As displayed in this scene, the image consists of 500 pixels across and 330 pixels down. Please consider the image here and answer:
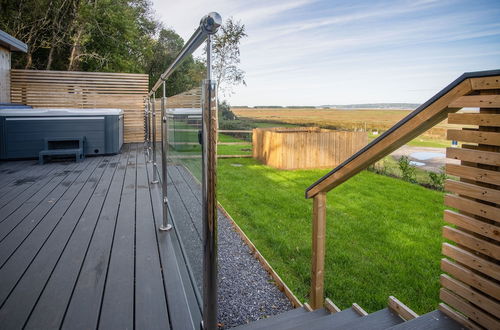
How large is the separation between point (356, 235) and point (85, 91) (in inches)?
320

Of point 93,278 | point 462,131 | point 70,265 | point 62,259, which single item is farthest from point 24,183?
point 462,131

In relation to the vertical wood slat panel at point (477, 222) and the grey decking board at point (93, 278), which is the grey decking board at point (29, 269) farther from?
the vertical wood slat panel at point (477, 222)

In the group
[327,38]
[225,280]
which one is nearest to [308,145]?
[225,280]

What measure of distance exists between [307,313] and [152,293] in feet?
2.95

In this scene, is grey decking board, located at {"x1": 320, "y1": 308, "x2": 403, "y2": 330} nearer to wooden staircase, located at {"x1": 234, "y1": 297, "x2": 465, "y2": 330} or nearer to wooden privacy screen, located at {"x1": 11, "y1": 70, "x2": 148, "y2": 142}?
wooden staircase, located at {"x1": 234, "y1": 297, "x2": 465, "y2": 330}

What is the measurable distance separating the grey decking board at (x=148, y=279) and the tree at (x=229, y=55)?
1144 centimetres

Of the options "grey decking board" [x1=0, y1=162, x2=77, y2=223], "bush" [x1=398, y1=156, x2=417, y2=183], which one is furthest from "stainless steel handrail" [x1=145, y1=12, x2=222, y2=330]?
"bush" [x1=398, y1=156, x2=417, y2=183]

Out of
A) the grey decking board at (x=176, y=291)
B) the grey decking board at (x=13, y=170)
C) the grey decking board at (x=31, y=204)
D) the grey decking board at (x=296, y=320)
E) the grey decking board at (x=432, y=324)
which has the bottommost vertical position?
the grey decking board at (x=296, y=320)

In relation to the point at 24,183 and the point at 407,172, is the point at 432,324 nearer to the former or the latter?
the point at 24,183

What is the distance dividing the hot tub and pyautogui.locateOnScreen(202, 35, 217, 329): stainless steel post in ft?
20.2

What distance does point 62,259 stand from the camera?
2240mm

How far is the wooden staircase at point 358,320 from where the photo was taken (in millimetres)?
1423

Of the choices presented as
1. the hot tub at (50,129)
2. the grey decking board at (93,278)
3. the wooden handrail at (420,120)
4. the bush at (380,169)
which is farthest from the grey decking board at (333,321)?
the bush at (380,169)

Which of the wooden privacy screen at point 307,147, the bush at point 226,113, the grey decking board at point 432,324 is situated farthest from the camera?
the bush at point 226,113
